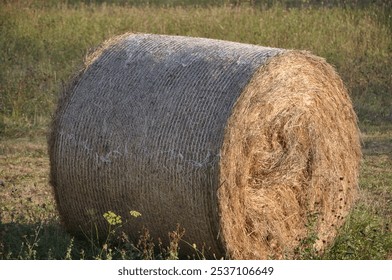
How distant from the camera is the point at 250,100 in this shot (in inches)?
259

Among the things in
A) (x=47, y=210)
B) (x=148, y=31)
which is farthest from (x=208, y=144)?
(x=148, y=31)

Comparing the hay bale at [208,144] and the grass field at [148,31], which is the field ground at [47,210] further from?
the hay bale at [208,144]

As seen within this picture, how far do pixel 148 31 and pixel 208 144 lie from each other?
9.17m

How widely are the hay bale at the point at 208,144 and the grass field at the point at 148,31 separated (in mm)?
364

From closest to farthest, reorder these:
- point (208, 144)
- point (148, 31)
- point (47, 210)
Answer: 1. point (208, 144)
2. point (47, 210)
3. point (148, 31)

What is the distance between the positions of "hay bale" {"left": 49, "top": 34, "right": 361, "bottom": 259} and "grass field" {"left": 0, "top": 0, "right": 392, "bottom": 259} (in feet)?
1.19

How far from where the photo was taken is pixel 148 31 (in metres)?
15.3

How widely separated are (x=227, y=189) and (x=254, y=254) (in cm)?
68

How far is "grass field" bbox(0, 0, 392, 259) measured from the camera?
7.50m

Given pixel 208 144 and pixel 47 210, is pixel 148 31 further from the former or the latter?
pixel 208 144

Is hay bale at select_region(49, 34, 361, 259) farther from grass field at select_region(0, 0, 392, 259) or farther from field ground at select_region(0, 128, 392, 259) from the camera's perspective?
grass field at select_region(0, 0, 392, 259)

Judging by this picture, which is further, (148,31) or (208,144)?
(148,31)

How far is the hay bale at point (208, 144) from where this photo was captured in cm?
639

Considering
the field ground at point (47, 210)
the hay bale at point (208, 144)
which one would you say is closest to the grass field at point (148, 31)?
the field ground at point (47, 210)
